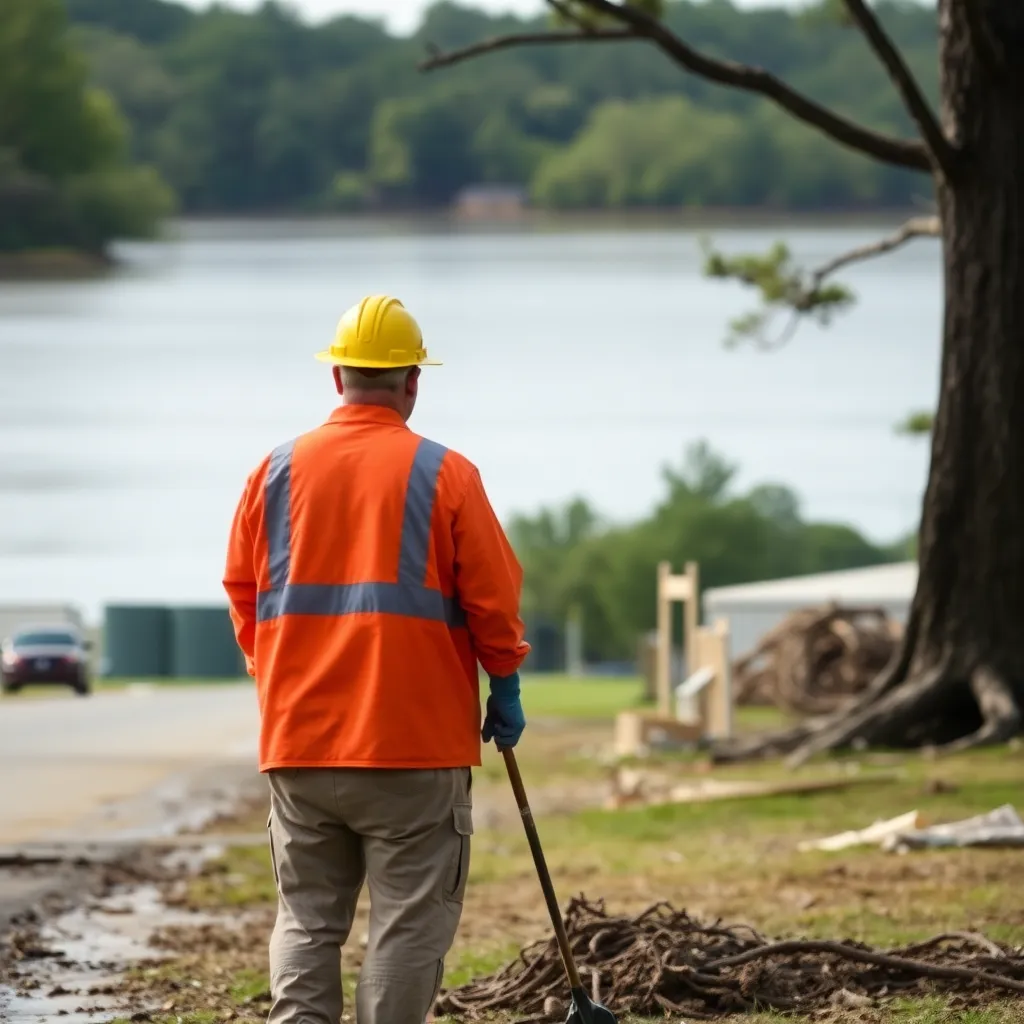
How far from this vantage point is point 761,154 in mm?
39500

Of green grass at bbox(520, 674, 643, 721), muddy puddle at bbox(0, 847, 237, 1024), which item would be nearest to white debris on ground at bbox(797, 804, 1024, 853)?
muddy puddle at bbox(0, 847, 237, 1024)

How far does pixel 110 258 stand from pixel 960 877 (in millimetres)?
35488

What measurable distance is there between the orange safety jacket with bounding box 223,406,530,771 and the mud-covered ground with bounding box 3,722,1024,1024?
1695 millimetres

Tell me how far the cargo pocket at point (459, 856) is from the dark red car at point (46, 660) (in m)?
34.2

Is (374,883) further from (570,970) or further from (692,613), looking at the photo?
(692,613)

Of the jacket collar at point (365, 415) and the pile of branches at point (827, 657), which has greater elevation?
the jacket collar at point (365, 415)

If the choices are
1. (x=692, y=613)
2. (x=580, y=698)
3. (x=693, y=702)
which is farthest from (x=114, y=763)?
(x=580, y=698)

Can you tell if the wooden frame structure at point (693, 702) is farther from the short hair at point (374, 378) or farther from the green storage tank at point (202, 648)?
the green storage tank at point (202, 648)

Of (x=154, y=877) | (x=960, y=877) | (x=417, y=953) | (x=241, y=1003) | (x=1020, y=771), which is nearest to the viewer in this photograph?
(x=417, y=953)

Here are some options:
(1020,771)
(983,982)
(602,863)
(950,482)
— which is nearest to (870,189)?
(950,482)

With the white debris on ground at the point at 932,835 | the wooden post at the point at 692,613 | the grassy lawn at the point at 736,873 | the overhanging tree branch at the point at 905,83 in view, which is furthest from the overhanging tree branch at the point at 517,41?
the white debris on ground at the point at 932,835

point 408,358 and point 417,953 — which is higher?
point 408,358

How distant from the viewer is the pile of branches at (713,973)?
A: 6.70 meters

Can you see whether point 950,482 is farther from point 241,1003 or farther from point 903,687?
point 241,1003
